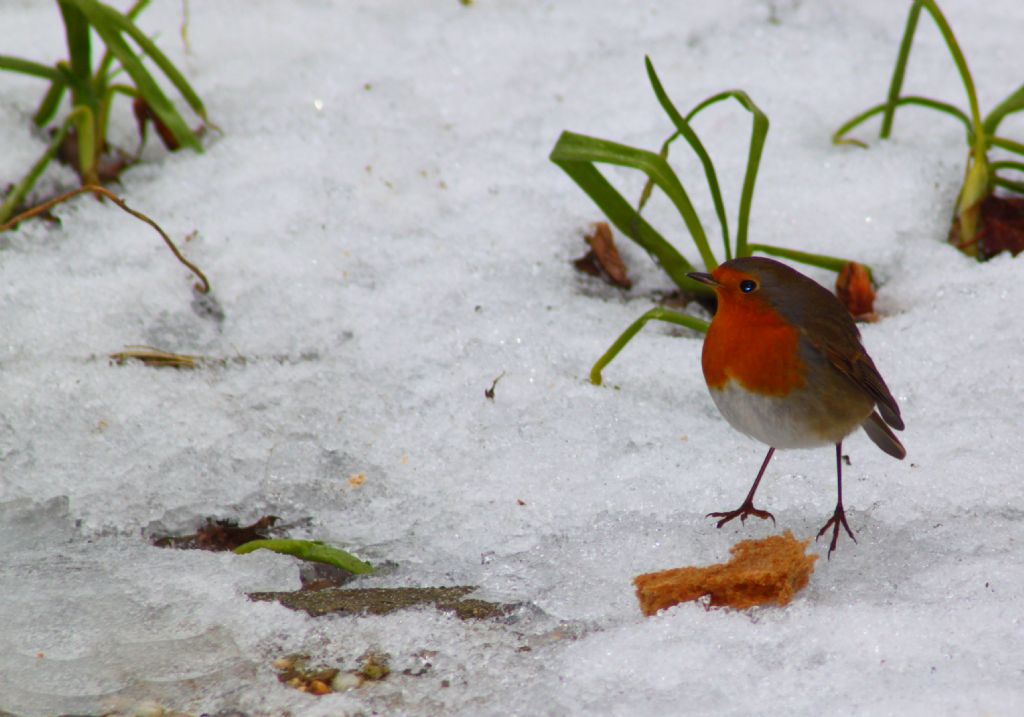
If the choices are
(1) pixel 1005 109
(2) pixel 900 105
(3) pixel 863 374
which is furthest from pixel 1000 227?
(3) pixel 863 374

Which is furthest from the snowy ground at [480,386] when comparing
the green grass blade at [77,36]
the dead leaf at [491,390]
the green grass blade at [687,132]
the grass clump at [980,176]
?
the green grass blade at [687,132]

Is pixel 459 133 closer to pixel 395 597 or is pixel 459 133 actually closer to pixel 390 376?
pixel 390 376

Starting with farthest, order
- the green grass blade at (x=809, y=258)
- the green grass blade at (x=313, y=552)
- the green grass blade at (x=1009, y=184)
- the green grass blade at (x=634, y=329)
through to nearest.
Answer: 1. the green grass blade at (x=1009, y=184)
2. the green grass blade at (x=809, y=258)
3. the green grass blade at (x=634, y=329)
4. the green grass blade at (x=313, y=552)

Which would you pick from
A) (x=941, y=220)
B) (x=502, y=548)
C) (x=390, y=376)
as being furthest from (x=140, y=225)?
(x=941, y=220)

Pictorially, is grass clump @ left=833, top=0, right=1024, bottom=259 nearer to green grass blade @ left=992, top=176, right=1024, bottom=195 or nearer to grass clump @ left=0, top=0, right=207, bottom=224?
green grass blade @ left=992, top=176, right=1024, bottom=195

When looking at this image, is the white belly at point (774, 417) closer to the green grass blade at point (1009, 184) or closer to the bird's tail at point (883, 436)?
the bird's tail at point (883, 436)

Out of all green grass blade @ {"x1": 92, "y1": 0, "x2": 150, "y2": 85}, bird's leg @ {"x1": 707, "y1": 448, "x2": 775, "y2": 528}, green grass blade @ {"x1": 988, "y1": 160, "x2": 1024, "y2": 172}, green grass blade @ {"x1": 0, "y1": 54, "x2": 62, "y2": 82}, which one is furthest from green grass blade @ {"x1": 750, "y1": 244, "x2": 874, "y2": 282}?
green grass blade @ {"x1": 0, "y1": 54, "x2": 62, "y2": 82}
